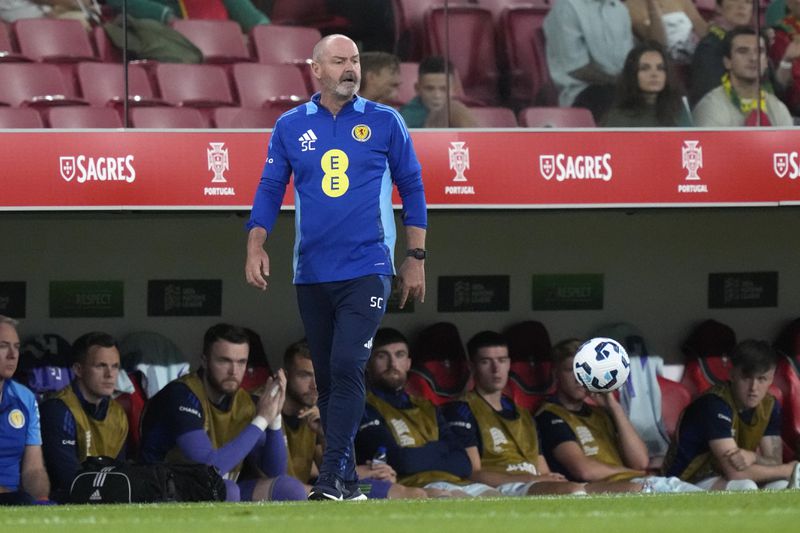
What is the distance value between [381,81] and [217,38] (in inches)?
35.3

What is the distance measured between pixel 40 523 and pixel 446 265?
5169 millimetres

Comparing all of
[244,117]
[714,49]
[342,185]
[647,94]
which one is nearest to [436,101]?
[244,117]

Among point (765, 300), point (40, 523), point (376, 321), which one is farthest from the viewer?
point (765, 300)

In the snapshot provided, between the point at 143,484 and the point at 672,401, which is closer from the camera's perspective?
the point at 143,484

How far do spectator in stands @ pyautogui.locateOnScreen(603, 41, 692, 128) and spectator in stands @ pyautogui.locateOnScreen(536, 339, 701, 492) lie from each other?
1.37 meters

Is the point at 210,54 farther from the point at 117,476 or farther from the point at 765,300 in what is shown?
the point at 765,300

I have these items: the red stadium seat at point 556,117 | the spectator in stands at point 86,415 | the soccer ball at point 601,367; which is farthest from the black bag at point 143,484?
the red stadium seat at point 556,117

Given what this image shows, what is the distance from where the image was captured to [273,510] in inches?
186

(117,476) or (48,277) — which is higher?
(48,277)

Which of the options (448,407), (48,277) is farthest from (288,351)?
(48,277)

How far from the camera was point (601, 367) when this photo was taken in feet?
25.4

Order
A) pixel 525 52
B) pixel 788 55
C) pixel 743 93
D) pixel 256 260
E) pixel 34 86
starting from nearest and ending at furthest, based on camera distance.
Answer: pixel 256 260, pixel 34 86, pixel 525 52, pixel 743 93, pixel 788 55

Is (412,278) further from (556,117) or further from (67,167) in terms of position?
(556,117)

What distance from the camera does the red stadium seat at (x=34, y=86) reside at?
26.4 ft
